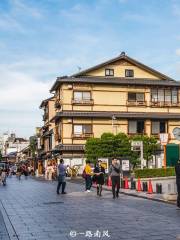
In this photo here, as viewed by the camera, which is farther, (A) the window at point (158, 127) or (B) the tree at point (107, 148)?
(A) the window at point (158, 127)

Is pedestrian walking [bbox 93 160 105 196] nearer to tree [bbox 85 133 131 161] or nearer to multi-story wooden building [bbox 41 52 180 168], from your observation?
tree [bbox 85 133 131 161]

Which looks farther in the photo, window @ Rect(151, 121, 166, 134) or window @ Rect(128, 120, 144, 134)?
window @ Rect(151, 121, 166, 134)

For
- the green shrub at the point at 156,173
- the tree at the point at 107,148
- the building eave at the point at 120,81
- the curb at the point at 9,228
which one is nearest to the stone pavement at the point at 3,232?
the curb at the point at 9,228

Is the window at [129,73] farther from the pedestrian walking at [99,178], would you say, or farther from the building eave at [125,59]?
the pedestrian walking at [99,178]

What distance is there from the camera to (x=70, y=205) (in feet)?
60.6

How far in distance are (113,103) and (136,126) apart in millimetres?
4122

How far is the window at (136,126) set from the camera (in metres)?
59.5

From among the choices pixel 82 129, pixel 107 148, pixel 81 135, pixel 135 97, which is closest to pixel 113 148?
pixel 107 148

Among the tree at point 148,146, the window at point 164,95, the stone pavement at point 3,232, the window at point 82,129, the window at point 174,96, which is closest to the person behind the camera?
the stone pavement at point 3,232

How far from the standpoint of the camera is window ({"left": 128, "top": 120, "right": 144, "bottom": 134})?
59.5m

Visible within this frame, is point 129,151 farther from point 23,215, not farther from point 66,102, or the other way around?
point 23,215

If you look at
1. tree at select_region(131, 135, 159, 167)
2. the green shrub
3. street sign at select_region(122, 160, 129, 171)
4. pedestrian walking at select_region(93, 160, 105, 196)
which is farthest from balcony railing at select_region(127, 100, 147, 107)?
pedestrian walking at select_region(93, 160, 105, 196)

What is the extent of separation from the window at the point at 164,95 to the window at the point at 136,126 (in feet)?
11.0

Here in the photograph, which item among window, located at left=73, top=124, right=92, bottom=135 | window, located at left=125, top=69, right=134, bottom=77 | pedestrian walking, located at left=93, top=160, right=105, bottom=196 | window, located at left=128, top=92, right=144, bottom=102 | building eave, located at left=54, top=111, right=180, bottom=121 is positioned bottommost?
pedestrian walking, located at left=93, top=160, right=105, bottom=196
